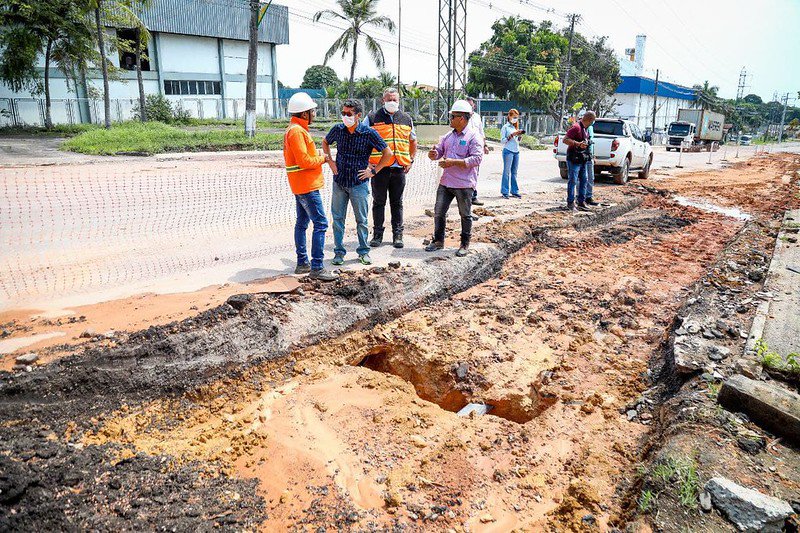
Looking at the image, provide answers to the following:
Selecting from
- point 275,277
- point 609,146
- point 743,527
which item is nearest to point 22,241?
point 275,277

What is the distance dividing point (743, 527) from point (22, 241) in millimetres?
8378

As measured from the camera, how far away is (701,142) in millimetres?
43344

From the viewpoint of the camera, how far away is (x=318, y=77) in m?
75.4

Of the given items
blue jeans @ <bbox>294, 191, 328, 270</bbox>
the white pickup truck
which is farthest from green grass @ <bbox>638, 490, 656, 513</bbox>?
the white pickup truck

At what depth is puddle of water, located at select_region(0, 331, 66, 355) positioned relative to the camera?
411 centimetres

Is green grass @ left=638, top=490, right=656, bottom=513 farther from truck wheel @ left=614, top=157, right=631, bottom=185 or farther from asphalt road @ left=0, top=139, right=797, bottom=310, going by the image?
truck wheel @ left=614, top=157, right=631, bottom=185

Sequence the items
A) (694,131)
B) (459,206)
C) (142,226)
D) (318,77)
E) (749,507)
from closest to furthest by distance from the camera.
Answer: (749,507)
(459,206)
(142,226)
(694,131)
(318,77)

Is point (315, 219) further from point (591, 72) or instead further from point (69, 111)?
point (591, 72)

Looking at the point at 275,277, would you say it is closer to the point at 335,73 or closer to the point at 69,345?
the point at 69,345

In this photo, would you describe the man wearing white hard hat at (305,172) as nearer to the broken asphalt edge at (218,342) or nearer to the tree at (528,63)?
the broken asphalt edge at (218,342)

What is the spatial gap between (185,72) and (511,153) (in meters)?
31.7

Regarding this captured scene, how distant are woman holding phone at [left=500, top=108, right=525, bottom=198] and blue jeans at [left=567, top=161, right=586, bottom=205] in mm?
1606

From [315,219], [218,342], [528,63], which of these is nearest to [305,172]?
[315,219]

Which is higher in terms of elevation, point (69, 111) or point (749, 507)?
Result: point (69, 111)
